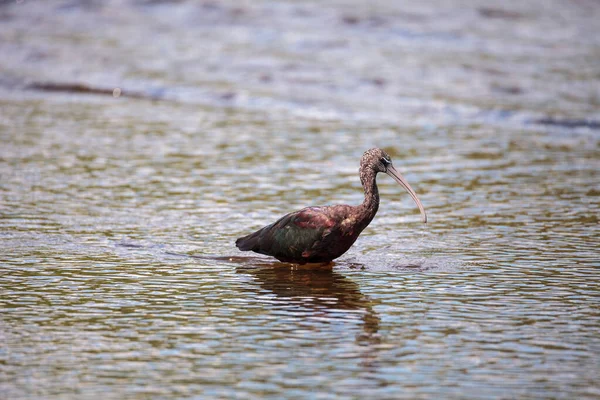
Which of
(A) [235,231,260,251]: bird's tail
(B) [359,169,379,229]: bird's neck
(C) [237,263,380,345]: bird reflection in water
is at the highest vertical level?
(B) [359,169,379,229]: bird's neck

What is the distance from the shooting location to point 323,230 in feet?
32.3

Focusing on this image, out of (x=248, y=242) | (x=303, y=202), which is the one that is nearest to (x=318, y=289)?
(x=248, y=242)

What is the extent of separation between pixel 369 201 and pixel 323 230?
0.50 metres

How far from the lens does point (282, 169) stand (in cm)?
1538

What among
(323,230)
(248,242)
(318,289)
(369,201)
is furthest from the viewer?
(248,242)

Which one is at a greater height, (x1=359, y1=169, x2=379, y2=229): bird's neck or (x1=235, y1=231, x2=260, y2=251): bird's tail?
(x1=359, y1=169, x2=379, y2=229): bird's neck

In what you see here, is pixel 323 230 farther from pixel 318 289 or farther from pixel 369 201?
pixel 318 289

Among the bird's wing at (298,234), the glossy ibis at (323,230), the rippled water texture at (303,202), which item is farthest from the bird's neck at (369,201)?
the rippled water texture at (303,202)

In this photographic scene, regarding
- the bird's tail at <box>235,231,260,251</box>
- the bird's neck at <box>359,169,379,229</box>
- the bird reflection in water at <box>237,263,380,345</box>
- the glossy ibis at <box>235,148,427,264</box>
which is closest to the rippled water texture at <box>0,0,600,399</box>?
the bird reflection in water at <box>237,263,380,345</box>

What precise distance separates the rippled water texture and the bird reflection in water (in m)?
0.04

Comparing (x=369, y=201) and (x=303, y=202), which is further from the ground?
(x=369, y=201)

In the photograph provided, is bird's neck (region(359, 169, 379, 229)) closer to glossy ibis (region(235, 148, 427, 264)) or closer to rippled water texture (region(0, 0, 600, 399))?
glossy ibis (region(235, 148, 427, 264))

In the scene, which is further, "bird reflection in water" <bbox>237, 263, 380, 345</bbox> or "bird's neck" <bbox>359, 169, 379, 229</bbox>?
"bird's neck" <bbox>359, 169, 379, 229</bbox>

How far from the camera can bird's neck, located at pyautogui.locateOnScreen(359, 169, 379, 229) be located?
9.93 m
